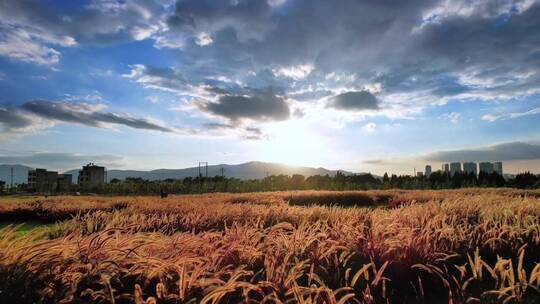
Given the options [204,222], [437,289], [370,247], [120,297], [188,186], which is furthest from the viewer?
[188,186]

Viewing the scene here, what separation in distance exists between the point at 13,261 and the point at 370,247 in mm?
3071

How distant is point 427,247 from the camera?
13.9ft

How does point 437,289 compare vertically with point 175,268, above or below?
below

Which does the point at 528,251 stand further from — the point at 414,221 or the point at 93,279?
the point at 93,279

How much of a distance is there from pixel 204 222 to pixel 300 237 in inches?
150

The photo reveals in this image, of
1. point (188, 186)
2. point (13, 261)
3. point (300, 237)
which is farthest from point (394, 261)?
point (188, 186)

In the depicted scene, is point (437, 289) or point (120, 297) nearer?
point (120, 297)

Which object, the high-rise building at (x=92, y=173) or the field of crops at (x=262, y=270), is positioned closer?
the field of crops at (x=262, y=270)

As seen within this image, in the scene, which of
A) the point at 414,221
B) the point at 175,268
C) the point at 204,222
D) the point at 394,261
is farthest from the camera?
the point at 204,222

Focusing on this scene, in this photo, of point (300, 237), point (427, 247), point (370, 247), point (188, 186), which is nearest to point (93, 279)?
point (300, 237)

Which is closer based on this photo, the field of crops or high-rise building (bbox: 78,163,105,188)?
the field of crops

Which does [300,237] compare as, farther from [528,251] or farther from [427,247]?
[528,251]

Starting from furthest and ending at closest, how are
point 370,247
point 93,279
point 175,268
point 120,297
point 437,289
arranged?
1. point 370,247
2. point 437,289
3. point 175,268
4. point 93,279
5. point 120,297

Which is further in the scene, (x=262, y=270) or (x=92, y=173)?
(x=92, y=173)
